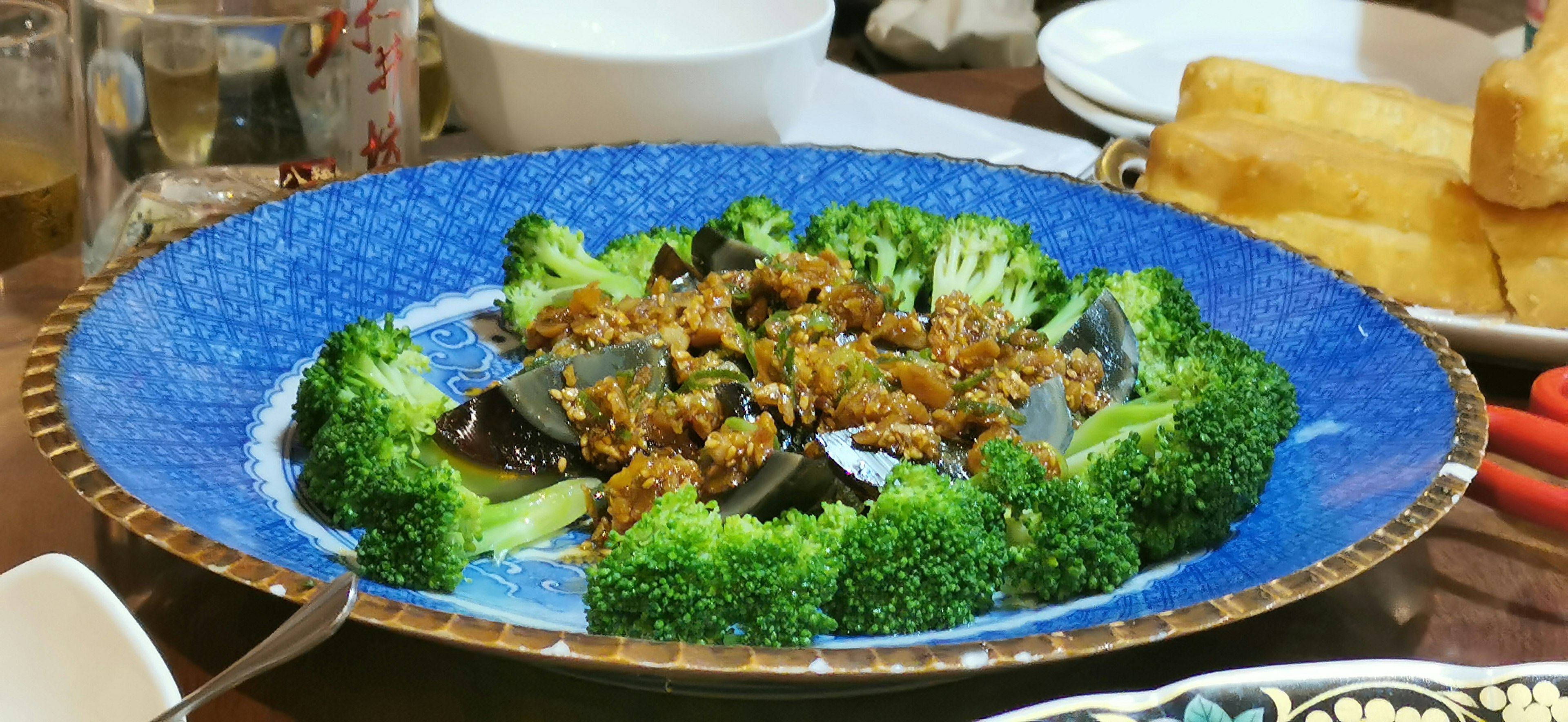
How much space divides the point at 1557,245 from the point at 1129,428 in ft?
3.62

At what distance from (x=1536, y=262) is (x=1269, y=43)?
6.47 feet

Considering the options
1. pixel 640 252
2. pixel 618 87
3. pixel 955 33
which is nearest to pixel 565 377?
pixel 640 252

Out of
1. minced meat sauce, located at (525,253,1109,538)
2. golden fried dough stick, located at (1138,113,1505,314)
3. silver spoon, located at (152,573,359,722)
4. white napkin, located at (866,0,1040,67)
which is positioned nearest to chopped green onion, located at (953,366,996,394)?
minced meat sauce, located at (525,253,1109,538)

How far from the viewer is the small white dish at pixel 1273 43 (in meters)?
3.80

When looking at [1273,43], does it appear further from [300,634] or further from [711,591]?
[300,634]

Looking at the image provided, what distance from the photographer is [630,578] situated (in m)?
1.44

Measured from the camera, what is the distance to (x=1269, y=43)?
165 inches

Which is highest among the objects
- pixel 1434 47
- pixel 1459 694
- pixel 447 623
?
pixel 1459 694

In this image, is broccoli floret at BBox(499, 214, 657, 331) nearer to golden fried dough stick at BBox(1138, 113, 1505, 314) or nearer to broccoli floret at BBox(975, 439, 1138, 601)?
broccoli floret at BBox(975, 439, 1138, 601)

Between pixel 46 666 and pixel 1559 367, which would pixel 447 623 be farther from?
pixel 1559 367

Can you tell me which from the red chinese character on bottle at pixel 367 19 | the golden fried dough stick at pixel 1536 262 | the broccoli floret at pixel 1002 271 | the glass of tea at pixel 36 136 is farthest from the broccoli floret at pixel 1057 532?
the glass of tea at pixel 36 136

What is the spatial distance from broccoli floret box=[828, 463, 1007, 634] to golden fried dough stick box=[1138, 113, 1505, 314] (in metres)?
1.20

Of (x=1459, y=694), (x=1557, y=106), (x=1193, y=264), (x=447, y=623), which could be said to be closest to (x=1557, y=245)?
(x=1557, y=106)

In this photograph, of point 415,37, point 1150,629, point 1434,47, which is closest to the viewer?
point 1150,629
